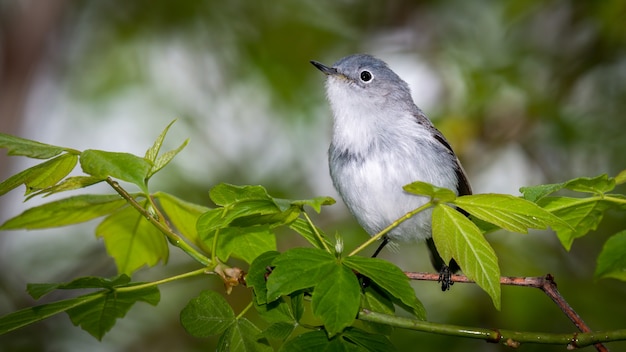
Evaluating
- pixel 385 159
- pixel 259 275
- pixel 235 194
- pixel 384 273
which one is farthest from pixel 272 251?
pixel 385 159

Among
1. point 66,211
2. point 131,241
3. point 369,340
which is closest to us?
point 369,340

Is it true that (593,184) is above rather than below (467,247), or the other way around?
above

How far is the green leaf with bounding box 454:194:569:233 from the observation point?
1620mm

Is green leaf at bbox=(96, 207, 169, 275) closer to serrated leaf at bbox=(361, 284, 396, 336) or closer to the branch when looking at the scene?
serrated leaf at bbox=(361, 284, 396, 336)

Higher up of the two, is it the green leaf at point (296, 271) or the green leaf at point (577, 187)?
the green leaf at point (577, 187)

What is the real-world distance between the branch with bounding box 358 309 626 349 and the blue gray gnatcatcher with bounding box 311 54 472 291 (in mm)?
1180

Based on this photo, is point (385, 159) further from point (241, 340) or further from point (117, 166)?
point (117, 166)

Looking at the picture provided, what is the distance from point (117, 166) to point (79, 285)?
31 cm

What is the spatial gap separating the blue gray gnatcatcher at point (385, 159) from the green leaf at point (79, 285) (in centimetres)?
131

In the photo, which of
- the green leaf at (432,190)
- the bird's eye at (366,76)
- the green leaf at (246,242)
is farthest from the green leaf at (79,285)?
the bird's eye at (366,76)

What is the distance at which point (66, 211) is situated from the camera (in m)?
2.01

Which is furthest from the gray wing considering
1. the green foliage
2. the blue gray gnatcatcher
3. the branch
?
the branch

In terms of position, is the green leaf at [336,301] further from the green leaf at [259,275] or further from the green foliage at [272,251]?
the green leaf at [259,275]

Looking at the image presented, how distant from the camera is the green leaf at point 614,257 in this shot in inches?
78.7
